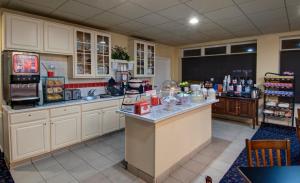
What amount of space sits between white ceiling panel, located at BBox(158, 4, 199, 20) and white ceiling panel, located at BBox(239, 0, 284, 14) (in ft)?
2.66

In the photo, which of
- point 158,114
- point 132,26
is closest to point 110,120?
point 158,114

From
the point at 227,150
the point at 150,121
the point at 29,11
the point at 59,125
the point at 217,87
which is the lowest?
the point at 227,150

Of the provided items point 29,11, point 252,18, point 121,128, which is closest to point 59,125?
point 121,128

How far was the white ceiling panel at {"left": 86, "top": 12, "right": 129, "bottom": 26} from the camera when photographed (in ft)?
10.9

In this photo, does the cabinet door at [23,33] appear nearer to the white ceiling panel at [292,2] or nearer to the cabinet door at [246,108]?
the white ceiling panel at [292,2]

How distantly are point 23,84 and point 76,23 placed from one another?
5.74ft

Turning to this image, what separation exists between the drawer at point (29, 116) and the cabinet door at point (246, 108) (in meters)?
4.53

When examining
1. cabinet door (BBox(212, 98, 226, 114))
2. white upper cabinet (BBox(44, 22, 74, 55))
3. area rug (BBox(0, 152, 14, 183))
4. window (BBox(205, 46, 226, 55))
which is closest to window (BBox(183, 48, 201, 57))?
window (BBox(205, 46, 226, 55))

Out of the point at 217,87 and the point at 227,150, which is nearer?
the point at 227,150

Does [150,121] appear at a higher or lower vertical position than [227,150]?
higher

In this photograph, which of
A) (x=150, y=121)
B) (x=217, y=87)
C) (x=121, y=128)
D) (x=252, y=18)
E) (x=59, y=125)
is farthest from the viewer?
(x=217, y=87)

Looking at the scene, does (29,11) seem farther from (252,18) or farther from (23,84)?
(252,18)

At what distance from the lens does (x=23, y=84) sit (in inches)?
110

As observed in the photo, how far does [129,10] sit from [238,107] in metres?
3.72
